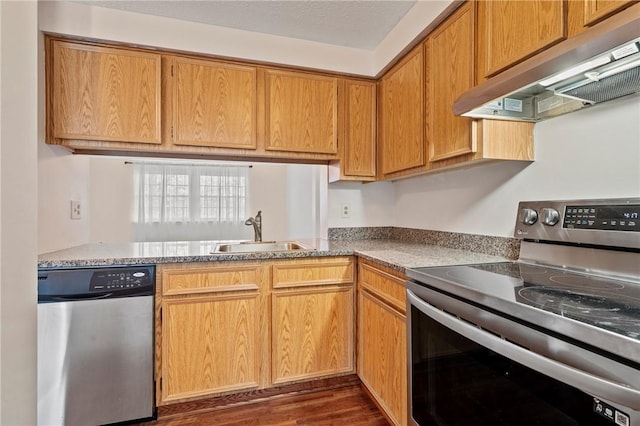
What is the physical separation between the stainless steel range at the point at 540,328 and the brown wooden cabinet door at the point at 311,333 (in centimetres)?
69

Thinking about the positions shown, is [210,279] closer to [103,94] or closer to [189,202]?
[103,94]

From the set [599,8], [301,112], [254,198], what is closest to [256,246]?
[301,112]

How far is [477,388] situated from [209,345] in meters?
1.37

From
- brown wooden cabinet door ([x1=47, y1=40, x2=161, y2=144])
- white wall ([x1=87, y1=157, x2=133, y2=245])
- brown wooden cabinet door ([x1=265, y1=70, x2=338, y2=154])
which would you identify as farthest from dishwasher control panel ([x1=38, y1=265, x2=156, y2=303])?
white wall ([x1=87, y1=157, x2=133, y2=245])

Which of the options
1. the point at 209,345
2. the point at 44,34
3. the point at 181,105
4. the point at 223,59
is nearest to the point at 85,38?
the point at 44,34

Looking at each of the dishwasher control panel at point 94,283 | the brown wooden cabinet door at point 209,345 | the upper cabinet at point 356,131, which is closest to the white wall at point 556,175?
the upper cabinet at point 356,131

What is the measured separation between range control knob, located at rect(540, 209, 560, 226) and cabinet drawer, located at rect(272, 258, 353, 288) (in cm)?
105

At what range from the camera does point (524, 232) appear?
4.58 feet

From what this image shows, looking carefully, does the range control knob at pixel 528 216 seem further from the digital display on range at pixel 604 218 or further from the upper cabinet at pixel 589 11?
the upper cabinet at pixel 589 11

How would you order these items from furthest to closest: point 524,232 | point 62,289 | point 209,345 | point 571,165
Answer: point 209,345 < point 62,289 < point 524,232 < point 571,165

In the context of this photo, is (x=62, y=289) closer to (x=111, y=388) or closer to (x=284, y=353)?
(x=111, y=388)

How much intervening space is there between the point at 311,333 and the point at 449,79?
1614 mm

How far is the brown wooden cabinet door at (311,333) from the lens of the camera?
188cm

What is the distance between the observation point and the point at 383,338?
1.65 metres
